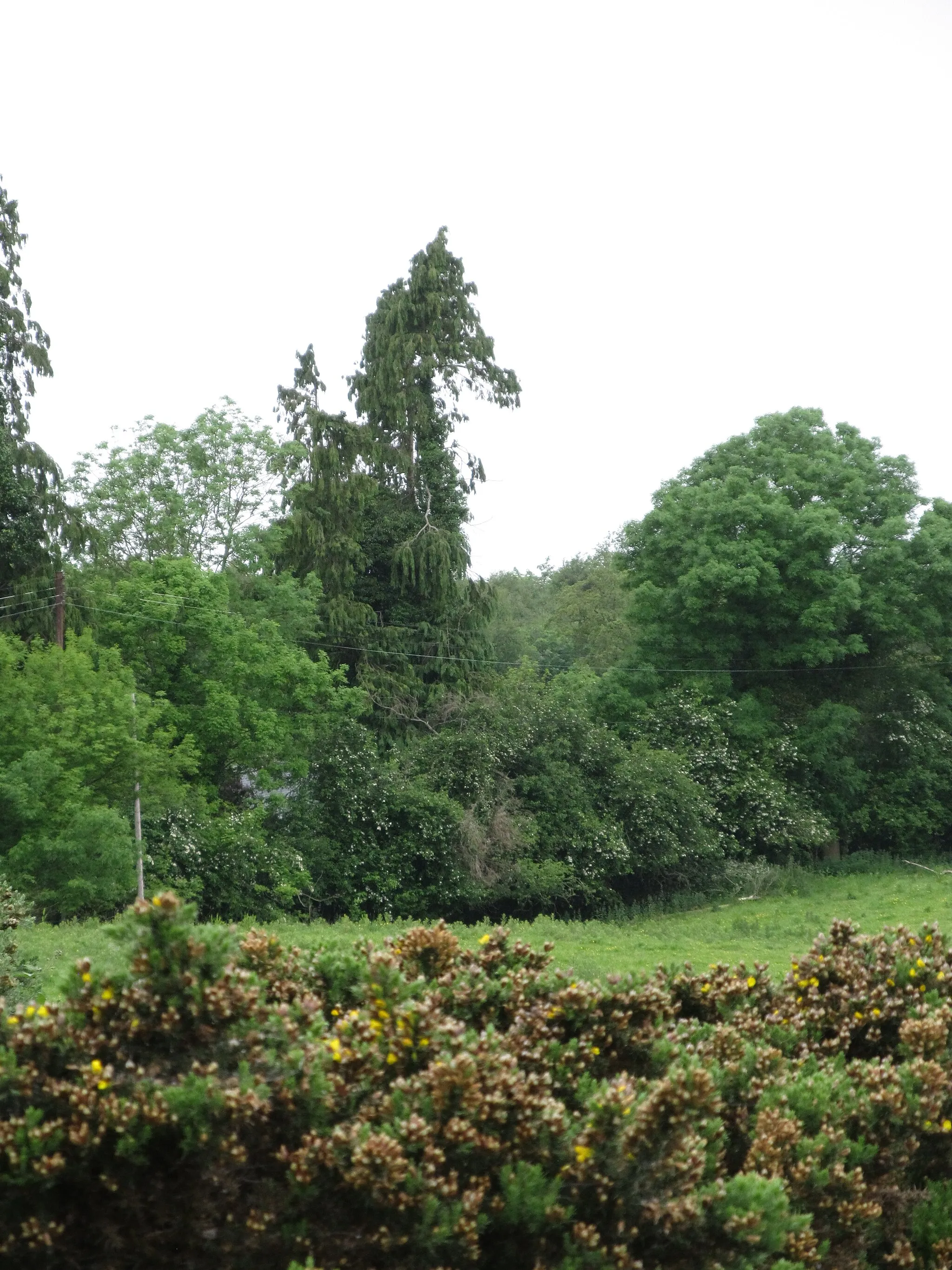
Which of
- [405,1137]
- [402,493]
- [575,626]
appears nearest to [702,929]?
[402,493]

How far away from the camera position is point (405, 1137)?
3775mm

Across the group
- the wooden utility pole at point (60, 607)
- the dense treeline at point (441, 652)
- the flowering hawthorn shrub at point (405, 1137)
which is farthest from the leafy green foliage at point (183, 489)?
the flowering hawthorn shrub at point (405, 1137)

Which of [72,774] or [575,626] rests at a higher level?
[575,626]

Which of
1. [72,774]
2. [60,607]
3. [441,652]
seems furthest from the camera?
[441,652]

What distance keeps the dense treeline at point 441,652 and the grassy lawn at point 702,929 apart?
2504 mm

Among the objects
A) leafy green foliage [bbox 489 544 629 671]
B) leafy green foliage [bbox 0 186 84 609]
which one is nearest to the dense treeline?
leafy green foliage [bbox 0 186 84 609]

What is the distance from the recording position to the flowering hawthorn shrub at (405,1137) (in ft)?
11.8

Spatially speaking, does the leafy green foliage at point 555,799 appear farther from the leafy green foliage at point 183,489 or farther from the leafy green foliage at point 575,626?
the leafy green foliage at point 575,626

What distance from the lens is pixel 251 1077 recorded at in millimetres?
3703

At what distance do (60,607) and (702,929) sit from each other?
50.7 ft

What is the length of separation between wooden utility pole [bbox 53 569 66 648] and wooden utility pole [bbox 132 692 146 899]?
2914 millimetres

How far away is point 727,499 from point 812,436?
14.5ft

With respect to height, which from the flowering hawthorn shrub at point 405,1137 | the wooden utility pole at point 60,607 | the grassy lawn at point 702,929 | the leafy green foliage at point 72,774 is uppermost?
the wooden utility pole at point 60,607

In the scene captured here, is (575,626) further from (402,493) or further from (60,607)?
(60,607)
